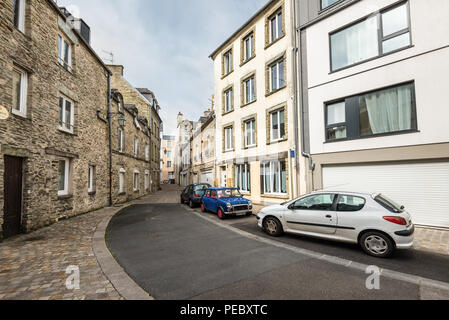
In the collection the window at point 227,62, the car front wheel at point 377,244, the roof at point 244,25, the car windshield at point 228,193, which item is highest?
the roof at point 244,25

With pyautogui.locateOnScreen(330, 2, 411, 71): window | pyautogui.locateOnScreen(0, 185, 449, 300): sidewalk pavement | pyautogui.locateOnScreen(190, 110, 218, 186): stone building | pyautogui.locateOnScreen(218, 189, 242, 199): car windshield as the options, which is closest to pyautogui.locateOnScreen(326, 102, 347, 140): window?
pyautogui.locateOnScreen(330, 2, 411, 71): window

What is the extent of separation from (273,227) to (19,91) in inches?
358

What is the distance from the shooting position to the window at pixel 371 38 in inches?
311

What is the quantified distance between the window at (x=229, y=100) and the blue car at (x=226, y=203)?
24.3ft

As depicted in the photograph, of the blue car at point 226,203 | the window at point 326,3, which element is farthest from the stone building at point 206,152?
the window at point 326,3

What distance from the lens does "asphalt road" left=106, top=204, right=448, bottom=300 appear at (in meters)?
3.21

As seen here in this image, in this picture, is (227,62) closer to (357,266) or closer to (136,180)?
(136,180)

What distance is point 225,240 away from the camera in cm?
605

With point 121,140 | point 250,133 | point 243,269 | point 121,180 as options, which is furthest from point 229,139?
point 243,269

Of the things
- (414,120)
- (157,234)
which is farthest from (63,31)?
(414,120)

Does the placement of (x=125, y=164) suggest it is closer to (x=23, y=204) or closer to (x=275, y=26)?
(x=23, y=204)

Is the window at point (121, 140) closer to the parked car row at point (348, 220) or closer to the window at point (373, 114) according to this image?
the parked car row at point (348, 220)

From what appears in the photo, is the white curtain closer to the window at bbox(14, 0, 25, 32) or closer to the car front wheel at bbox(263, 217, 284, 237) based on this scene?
the car front wheel at bbox(263, 217, 284, 237)

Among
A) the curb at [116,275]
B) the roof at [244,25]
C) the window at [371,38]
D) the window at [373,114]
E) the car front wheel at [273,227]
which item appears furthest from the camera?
the roof at [244,25]
